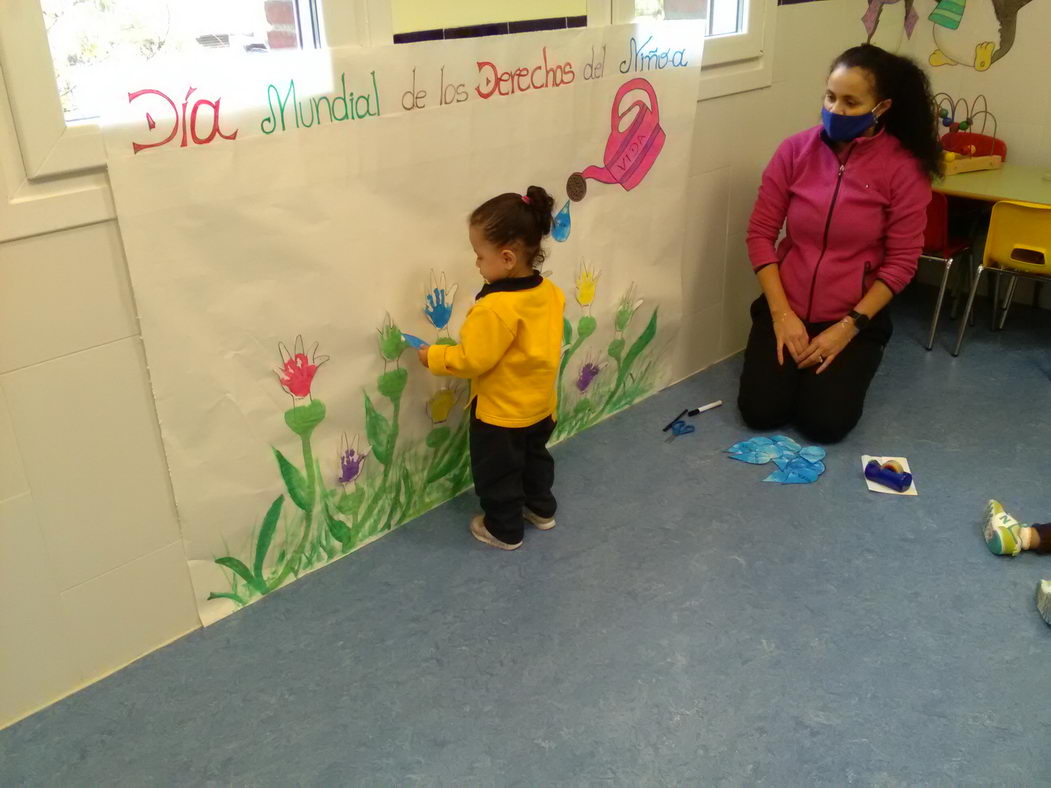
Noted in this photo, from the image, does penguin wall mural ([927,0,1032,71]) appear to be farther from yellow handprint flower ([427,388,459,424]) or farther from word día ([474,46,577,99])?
yellow handprint flower ([427,388,459,424])

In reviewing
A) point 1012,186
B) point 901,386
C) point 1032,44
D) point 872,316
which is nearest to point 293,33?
point 872,316

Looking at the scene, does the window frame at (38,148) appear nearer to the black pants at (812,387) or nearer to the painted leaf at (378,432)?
the painted leaf at (378,432)

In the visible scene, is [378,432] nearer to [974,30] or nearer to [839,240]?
[839,240]

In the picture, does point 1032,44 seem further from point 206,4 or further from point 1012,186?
point 206,4

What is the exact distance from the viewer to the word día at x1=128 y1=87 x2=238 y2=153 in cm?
154

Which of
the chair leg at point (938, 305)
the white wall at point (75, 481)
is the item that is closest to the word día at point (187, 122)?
the white wall at point (75, 481)

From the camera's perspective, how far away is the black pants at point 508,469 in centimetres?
212

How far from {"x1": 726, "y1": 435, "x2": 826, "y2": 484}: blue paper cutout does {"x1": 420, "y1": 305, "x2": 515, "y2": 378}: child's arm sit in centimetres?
91

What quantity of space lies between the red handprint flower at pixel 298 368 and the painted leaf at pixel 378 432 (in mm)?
168

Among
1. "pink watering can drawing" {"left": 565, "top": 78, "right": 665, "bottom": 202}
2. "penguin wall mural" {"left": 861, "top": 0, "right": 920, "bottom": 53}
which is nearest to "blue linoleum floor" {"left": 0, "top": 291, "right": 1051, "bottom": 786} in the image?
"pink watering can drawing" {"left": 565, "top": 78, "right": 665, "bottom": 202}

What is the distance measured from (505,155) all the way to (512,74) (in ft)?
0.58

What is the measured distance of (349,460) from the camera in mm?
2092

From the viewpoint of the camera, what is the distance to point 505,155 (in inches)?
84.2

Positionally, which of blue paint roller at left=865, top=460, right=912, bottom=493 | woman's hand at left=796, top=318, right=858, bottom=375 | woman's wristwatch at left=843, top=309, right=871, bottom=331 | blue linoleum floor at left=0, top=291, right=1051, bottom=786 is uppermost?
woman's wristwatch at left=843, top=309, right=871, bottom=331
